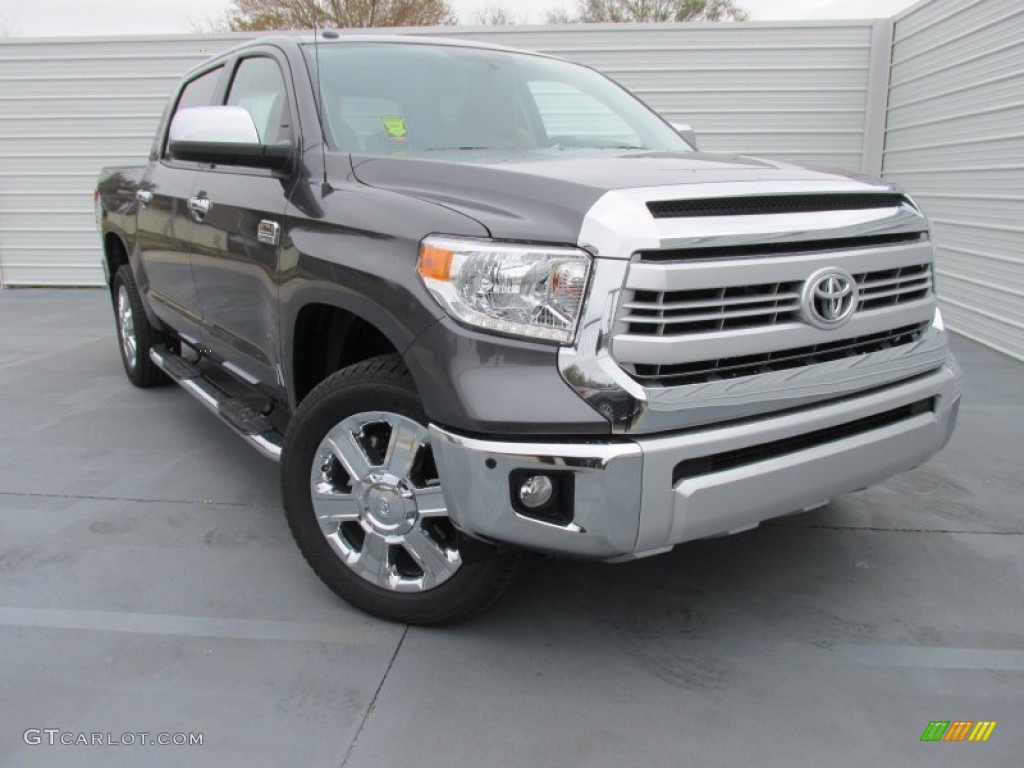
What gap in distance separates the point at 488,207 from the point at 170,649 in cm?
163

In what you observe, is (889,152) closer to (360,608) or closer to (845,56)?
(845,56)

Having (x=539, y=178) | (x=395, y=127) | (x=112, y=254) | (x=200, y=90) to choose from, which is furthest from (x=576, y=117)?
(x=112, y=254)

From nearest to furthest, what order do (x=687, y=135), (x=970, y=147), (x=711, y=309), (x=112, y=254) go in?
1. (x=711, y=309)
2. (x=687, y=135)
3. (x=112, y=254)
4. (x=970, y=147)

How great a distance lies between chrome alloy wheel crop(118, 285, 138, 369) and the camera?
552 centimetres

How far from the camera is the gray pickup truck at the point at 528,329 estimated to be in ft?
6.91

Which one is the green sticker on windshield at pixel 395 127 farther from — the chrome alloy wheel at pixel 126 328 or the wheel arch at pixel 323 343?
the chrome alloy wheel at pixel 126 328

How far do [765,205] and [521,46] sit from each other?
324 inches

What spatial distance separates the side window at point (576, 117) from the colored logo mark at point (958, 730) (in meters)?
2.35

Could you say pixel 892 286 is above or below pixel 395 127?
below

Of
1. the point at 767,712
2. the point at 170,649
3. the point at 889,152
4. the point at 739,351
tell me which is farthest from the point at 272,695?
the point at 889,152

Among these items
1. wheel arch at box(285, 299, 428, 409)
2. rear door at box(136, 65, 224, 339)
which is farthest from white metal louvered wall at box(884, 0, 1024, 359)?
rear door at box(136, 65, 224, 339)

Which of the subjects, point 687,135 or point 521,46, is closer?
point 687,135

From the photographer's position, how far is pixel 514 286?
2.15 metres

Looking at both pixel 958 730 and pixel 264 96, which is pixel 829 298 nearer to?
pixel 958 730
